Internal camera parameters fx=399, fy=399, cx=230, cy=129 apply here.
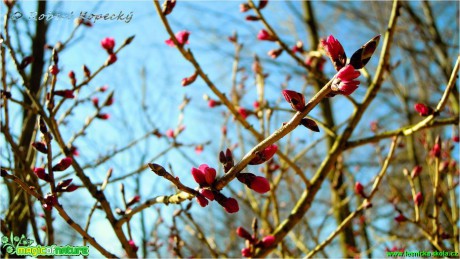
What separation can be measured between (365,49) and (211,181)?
1.45ft

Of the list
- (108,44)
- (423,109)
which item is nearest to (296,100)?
(423,109)

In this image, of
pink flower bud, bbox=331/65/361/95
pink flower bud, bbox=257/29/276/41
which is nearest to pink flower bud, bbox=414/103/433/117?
pink flower bud, bbox=257/29/276/41

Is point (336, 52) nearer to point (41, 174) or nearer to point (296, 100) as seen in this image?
point (296, 100)

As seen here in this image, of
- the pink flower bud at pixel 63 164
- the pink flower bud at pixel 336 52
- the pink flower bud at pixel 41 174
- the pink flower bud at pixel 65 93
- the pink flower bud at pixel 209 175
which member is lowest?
the pink flower bud at pixel 209 175

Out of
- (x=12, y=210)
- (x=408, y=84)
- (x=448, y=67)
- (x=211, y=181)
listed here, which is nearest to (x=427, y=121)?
(x=211, y=181)

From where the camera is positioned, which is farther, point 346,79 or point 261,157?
point 261,157

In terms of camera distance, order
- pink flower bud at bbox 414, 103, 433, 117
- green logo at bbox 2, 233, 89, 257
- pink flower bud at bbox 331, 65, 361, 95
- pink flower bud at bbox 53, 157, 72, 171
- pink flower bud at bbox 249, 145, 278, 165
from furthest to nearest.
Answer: pink flower bud at bbox 414, 103, 433, 117 → green logo at bbox 2, 233, 89, 257 → pink flower bud at bbox 53, 157, 72, 171 → pink flower bud at bbox 249, 145, 278, 165 → pink flower bud at bbox 331, 65, 361, 95

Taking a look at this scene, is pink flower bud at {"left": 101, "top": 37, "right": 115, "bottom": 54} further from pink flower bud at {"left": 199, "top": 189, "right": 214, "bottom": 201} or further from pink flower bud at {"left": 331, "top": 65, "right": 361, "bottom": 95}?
pink flower bud at {"left": 331, "top": 65, "right": 361, "bottom": 95}

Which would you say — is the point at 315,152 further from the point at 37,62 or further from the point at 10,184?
the point at 10,184

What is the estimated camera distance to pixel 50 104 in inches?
61.8

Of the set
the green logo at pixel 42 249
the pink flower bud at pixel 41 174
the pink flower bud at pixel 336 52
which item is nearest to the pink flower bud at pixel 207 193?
the pink flower bud at pixel 336 52

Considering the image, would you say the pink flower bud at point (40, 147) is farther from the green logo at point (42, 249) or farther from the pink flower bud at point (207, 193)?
the pink flower bud at point (207, 193)

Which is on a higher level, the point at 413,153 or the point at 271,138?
the point at 413,153

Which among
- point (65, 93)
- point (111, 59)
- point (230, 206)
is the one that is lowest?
point (230, 206)
